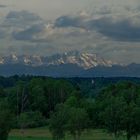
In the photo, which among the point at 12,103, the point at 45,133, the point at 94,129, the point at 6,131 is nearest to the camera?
the point at 6,131

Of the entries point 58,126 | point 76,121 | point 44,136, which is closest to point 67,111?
point 76,121

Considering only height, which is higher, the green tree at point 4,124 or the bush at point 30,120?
the green tree at point 4,124

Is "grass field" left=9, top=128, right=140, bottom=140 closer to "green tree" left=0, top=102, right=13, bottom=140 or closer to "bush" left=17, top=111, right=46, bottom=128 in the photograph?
"bush" left=17, top=111, right=46, bottom=128

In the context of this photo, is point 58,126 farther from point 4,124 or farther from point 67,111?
point 4,124

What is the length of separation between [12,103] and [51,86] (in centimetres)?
2512

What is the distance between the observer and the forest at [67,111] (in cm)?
9831

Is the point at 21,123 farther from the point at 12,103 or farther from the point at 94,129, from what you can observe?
the point at 12,103

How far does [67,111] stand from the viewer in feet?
338

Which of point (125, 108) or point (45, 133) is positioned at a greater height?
point (125, 108)

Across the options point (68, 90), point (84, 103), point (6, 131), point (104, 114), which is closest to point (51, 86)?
point (68, 90)

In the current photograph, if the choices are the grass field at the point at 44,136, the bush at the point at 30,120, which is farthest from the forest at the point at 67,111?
the grass field at the point at 44,136

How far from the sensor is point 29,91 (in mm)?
179875

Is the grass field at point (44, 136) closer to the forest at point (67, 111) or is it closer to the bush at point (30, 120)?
the forest at point (67, 111)

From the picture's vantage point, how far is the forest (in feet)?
323
